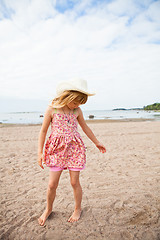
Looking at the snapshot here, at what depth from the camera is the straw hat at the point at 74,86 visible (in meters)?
1.96

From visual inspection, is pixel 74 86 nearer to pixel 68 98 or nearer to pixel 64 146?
pixel 68 98

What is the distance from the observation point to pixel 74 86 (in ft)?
6.41

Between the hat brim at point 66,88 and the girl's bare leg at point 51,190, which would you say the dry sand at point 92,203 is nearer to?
the girl's bare leg at point 51,190

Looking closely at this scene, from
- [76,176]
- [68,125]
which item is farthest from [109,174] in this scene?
[68,125]

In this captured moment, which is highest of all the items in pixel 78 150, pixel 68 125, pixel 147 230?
pixel 68 125

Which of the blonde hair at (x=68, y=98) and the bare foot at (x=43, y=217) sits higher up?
the blonde hair at (x=68, y=98)

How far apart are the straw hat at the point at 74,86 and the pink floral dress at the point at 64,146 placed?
1.06ft

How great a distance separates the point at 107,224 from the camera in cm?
222

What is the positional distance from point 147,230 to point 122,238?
1.17ft

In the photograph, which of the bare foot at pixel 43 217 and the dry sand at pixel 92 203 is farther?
the bare foot at pixel 43 217

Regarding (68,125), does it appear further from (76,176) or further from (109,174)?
(109,174)

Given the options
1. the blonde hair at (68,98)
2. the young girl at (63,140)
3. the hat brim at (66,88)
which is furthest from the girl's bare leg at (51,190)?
the hat brim at (66,88)

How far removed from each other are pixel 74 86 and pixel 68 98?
156mm

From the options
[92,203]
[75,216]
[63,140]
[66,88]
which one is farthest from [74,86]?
[92,203]
